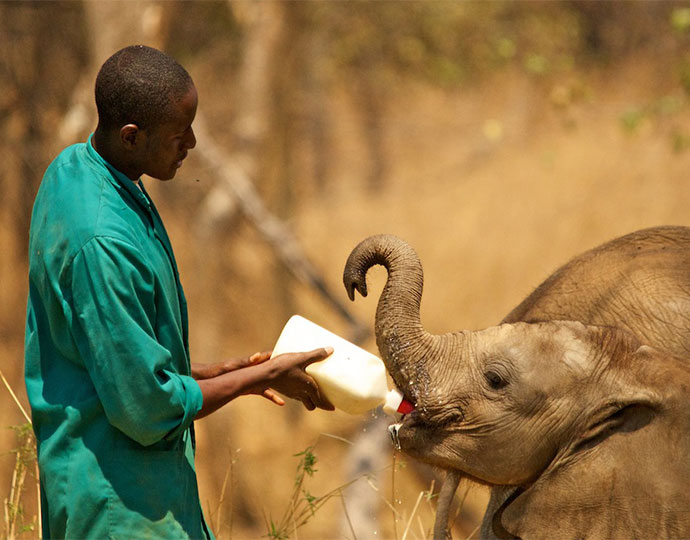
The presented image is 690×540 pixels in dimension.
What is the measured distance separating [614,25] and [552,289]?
711 inches

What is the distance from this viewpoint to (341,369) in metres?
3.32

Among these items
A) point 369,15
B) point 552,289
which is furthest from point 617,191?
point 552,289

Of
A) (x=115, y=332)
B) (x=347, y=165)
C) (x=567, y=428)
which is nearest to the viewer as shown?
(x=115, y=332)

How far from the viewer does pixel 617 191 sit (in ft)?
58.9

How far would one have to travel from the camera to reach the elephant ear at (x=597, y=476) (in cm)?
352

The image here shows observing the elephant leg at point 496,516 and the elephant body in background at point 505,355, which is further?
the elephant leg at point 496,516

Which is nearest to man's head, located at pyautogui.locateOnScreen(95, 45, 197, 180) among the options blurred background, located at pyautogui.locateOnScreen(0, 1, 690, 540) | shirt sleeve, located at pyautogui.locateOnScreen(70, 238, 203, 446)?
shirt sleeve, located at pyautogui.locateOnScreen(70, 238, 203, 446)

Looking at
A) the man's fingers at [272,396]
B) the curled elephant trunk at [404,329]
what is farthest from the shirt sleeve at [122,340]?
the curled elephant trunk at [404,329]

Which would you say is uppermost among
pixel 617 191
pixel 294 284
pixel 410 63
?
pixel 410 63

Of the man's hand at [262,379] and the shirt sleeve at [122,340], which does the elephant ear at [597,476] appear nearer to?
the man's hand at [262,379]

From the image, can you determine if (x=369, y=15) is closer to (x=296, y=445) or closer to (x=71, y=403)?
(x=296, y=445)

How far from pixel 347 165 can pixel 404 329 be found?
19.2 meters

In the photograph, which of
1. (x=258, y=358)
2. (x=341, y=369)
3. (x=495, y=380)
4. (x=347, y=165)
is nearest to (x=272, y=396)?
(x=258, y=358)

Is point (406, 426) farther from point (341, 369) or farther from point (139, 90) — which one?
point (139, 90)
